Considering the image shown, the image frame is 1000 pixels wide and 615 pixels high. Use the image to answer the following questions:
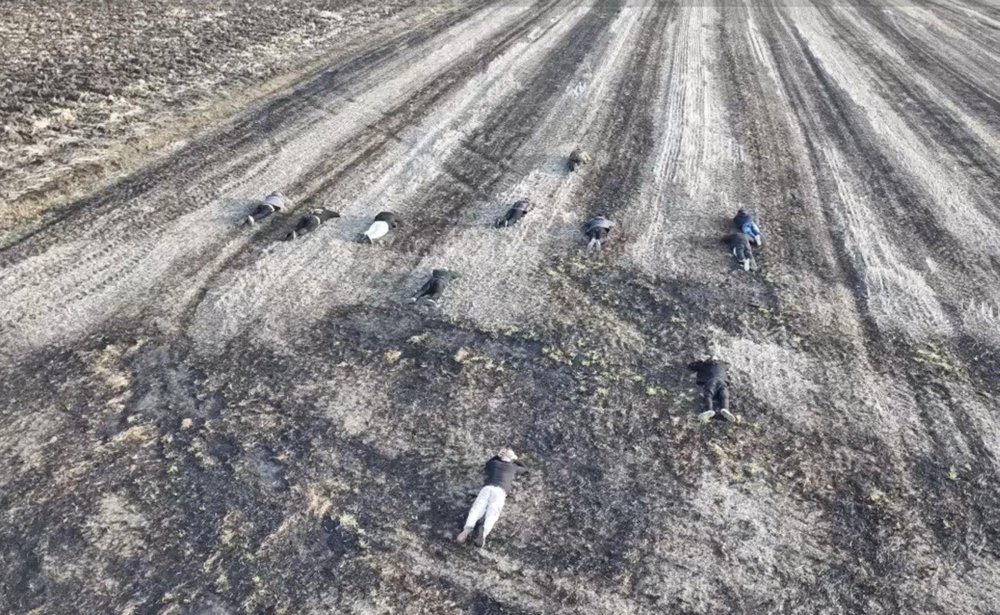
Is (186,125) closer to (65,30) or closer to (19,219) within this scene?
(19,219)

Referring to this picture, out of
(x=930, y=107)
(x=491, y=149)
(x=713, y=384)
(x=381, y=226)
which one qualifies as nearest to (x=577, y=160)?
(x=491, y=149)

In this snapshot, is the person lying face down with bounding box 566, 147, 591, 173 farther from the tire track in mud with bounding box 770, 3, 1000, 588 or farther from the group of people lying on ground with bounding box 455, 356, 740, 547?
the group of people lying on ground with bounding box 455, 356, 740, 547

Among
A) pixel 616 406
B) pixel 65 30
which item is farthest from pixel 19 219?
pixel 65 30

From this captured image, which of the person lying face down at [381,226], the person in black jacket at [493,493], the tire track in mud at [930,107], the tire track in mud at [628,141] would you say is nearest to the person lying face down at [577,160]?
the tire track in mud at [628,141]

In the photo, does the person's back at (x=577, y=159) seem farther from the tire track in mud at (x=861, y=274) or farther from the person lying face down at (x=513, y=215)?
the tire track in mud at (x=861, y=274)

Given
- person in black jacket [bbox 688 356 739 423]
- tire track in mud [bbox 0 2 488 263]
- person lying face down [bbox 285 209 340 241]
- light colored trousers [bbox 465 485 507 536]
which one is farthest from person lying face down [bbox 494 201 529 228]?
light colored trousers [bbox 465 485 507 536]

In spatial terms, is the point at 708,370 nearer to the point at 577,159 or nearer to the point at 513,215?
the point at 513,215
